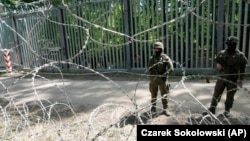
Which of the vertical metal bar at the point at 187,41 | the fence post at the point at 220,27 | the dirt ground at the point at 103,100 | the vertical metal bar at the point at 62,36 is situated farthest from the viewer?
the vertical metal bar at the point at 62,36

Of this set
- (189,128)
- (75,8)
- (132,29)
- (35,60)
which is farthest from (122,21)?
(189,128)

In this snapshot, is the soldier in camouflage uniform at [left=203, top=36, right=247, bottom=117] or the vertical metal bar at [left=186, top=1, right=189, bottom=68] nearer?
the soldier in camouflage uniform at [left=203, top=36, right=247, bottom=117]

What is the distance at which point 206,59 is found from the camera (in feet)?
26.3

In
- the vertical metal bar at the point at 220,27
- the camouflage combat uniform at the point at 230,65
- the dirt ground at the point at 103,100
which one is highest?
the vertical metal bar at the point at 220,27

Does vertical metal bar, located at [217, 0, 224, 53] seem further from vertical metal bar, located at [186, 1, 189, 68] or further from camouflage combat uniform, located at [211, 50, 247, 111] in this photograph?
camouflage combat uniform, located at [211, 50, 247, 111]

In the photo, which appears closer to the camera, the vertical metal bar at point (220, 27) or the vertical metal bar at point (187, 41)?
the vertical metal bar at point (220, 27)

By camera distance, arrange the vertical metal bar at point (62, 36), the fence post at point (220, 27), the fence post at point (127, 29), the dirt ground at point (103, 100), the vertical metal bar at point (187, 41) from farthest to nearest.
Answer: the vertical metal bar at point (62, 36) → the fence post at point (127, 29) → the vertical metal bar at point (187, 41) → the fence post at point (220, 27) → the dirt ground at point (103, 100)

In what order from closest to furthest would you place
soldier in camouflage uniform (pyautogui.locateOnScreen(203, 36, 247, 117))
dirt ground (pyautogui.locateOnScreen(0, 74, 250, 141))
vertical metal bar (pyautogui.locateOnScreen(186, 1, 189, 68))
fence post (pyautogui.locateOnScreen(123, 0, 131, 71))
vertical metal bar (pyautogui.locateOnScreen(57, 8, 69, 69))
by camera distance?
soldier in camouflage uniform (pyautogui.locateOnScreen(203, 36, 247, 117)), dirt ground (pyautogui.locateOnScreen(0, 74, 250, 141)), vertical metal bar (pyautogui.locateOnScreen(186, 1, 189, 68)), fence post (pyautogui.locateOnScreen(123, 0, 131, 71)), vertical metal bar (pyautogui.locateOnScreen(57, 8, 69, 69))

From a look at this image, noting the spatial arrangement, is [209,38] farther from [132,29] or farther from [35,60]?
[35,60]

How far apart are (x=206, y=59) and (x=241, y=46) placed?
100 centimetres

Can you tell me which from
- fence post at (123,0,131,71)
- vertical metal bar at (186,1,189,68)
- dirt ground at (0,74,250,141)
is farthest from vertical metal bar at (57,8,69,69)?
vertical metal bar at (186,1,189,68)

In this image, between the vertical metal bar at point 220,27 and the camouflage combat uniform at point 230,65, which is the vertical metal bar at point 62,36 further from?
the camouflage combat uniform at point 230,65

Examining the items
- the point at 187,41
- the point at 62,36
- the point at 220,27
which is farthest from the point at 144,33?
the point at 62,36

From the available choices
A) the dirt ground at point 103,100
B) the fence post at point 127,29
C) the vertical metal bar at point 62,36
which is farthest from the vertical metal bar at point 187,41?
the vertical metal bar at point 62,36
